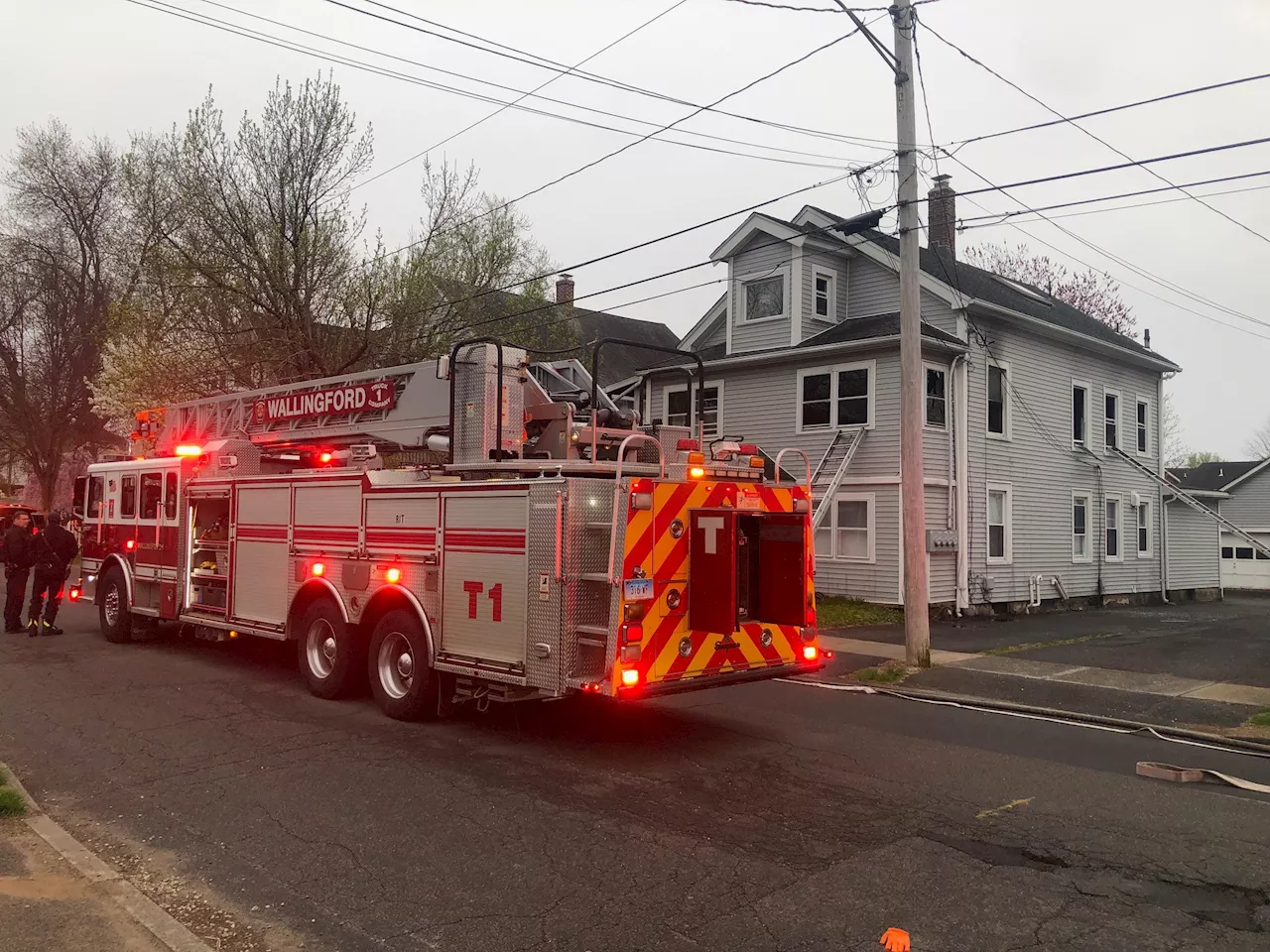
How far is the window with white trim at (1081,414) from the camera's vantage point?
22.7 metres

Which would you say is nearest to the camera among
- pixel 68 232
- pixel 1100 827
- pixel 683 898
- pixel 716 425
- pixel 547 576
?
pixel 683 898

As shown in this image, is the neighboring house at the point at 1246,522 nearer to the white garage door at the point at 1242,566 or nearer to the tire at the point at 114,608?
the white garage door at the point at 1242,566

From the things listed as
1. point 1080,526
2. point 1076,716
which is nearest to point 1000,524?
point 1080,526

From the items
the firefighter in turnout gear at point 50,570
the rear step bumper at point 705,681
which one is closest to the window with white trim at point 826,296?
the rear step bumper at point 705,681

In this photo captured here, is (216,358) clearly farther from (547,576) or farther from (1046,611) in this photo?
(1046,611)

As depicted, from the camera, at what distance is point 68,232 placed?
123ft

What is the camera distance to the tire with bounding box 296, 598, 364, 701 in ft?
28.6

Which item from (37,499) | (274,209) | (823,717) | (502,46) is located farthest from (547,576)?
(37,499)

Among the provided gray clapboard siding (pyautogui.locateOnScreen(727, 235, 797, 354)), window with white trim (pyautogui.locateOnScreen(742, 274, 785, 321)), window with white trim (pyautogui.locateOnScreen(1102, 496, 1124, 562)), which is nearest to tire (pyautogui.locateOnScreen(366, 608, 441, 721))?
gray clapboard siding (pyautogui.locateOnScreen(727, 235, 797, 354))

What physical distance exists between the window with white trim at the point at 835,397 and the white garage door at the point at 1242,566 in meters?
24.3

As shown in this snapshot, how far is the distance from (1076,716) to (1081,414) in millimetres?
15848

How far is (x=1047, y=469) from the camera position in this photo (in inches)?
845

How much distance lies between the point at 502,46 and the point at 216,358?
37.6 feet

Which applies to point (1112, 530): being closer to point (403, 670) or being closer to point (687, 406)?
point (687, 406)
